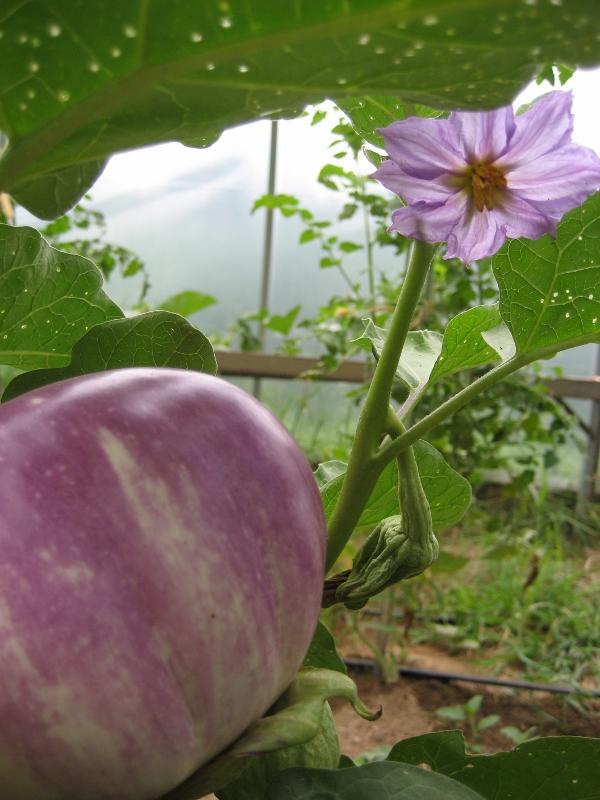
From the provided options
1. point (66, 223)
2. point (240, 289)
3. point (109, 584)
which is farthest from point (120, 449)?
point (240, 289)

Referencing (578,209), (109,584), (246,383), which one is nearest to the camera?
(109,584)

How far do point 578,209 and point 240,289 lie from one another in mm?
3762

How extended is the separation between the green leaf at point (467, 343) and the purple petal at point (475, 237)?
52 mm

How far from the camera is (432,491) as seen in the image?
33 centimetres

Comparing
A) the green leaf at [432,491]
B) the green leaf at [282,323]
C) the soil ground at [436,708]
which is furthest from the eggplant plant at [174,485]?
the green leaf at [282,323]

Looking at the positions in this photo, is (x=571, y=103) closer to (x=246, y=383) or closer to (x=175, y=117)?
(x=175, y=117)

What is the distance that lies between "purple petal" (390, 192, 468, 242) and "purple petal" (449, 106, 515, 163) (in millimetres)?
13

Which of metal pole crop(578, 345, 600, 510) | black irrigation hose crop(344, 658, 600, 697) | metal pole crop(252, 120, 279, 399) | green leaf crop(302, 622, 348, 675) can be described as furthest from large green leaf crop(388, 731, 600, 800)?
metal pole crop(252, 120, 279, 399)

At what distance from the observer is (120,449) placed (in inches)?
6.3

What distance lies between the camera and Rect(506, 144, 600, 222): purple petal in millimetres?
228

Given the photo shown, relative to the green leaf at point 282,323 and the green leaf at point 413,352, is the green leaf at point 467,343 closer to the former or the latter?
the green leaf at point 413,352

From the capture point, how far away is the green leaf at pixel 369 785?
204mm

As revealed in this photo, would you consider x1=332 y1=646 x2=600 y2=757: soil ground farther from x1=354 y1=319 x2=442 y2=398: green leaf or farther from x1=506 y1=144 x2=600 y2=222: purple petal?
x1=506 y1=144 x2=600 y2=222: purple petal

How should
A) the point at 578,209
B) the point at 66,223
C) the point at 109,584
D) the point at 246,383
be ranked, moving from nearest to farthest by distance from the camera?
1. the point at 109,584
2. the point at 578,209
3. the point at 66,223
4. the point at 246,383
